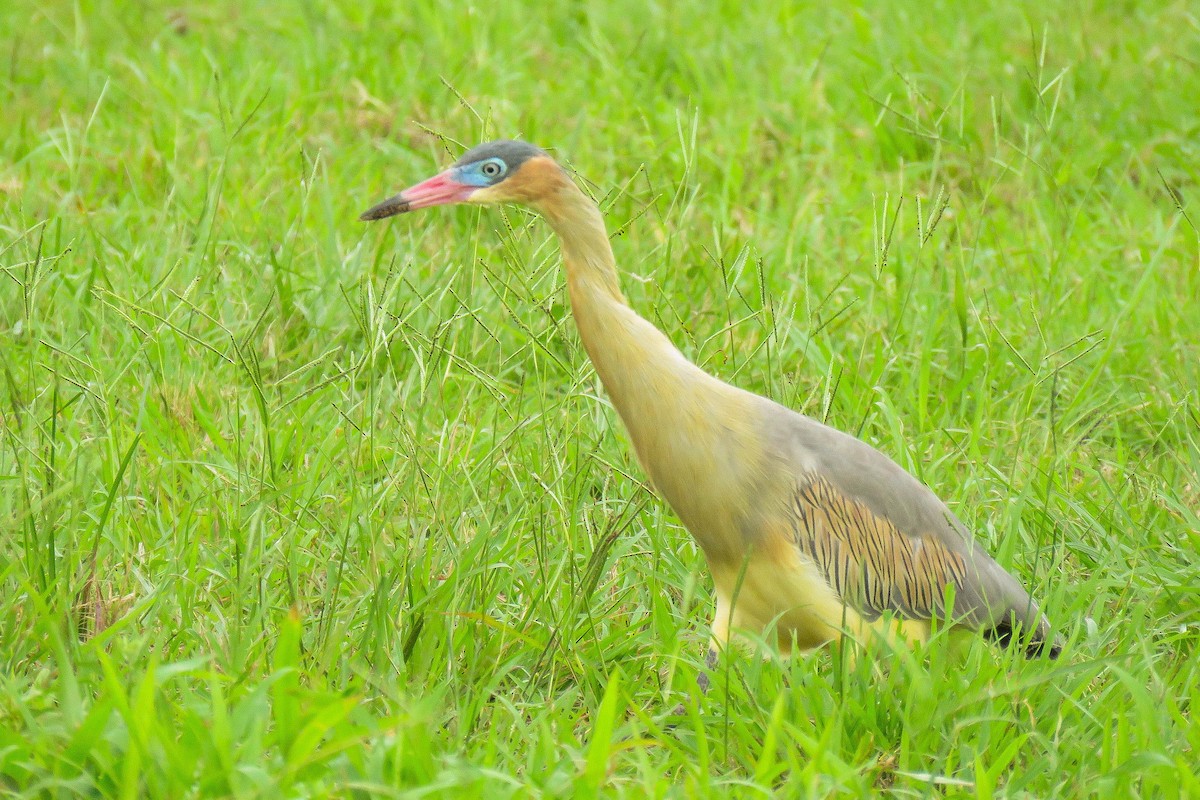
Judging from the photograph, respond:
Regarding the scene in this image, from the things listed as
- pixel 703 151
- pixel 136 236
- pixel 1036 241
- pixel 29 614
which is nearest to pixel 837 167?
pixel 703 151

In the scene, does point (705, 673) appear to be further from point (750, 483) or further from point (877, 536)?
point (877, 536)

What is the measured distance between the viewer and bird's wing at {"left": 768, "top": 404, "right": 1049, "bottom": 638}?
3389mm

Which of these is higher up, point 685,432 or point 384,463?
point 685,432

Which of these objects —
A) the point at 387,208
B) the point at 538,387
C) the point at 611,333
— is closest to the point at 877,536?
the point at 611,333

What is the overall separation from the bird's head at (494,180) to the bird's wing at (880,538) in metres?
0.78

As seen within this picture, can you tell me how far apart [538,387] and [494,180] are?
1013 millimetres

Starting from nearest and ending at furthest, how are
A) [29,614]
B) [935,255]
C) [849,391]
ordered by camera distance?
[29,614]
[849,391]
[935,255]

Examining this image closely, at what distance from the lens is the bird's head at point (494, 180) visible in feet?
10.8

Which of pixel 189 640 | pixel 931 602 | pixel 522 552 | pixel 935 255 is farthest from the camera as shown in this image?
pixel 935 255

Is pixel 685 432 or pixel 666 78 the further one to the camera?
pixel 666 78

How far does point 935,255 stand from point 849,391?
868mm

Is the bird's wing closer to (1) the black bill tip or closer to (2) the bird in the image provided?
(2) the bird

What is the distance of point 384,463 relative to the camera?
394 centimetres

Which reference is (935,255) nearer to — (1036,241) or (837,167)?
(1036,241)
